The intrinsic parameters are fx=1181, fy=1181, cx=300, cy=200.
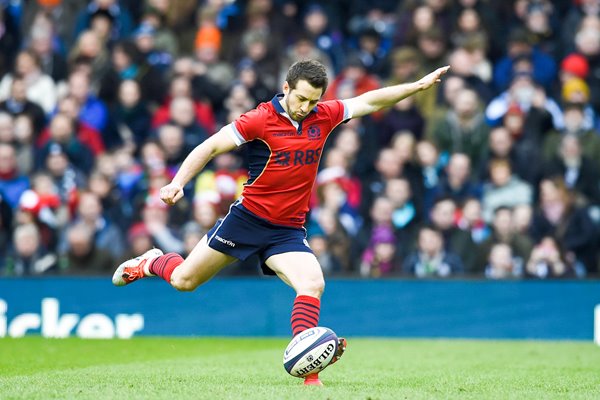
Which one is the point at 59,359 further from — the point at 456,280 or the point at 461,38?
the point at 461,38

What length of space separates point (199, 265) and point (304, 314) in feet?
3.68

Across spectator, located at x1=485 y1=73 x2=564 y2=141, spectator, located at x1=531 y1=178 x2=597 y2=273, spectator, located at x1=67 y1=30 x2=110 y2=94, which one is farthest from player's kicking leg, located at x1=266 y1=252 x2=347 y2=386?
spectator, located at x1=67 y1=30 x2=110 y2=94

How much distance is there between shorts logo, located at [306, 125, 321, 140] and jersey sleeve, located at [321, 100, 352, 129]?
0.17m

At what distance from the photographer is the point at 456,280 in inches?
580

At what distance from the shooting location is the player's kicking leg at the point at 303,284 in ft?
27.1

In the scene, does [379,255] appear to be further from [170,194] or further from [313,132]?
[170,194]

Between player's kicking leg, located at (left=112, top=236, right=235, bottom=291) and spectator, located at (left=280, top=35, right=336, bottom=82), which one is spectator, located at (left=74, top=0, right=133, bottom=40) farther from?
player's kicking leg, located at (left=112, top=236, right=235, bottom=291)

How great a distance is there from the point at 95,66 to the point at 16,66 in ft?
4.22

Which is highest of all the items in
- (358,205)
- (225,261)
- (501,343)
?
(225,261)

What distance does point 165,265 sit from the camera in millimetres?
9477

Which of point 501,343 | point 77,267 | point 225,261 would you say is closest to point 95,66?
point 77,267

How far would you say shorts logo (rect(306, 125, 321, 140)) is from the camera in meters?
8.59

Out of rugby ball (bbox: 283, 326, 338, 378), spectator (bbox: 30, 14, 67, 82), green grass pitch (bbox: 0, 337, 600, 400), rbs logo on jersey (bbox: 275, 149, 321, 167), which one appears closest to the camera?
green grass pitch (bbox: 0, 337, 600, 400)

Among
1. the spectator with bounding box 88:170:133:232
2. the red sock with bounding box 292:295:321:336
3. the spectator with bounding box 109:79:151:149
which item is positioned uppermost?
the red sock with bounding box 292:295:321:336
